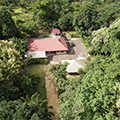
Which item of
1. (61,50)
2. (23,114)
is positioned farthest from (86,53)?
(23,114)

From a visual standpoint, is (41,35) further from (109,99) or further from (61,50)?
(109,99)

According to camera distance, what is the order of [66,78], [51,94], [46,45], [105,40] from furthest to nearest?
[46,45]
[105,40]
[66,78]
[51,94]

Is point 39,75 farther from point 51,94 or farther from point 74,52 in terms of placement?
point 74,52

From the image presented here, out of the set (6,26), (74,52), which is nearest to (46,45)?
(74,52)

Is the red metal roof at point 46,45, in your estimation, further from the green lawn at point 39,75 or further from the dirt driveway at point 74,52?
the green lawn at point 39,75

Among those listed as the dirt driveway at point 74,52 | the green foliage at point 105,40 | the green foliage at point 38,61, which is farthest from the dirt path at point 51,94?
the green foliage at point 105,40
